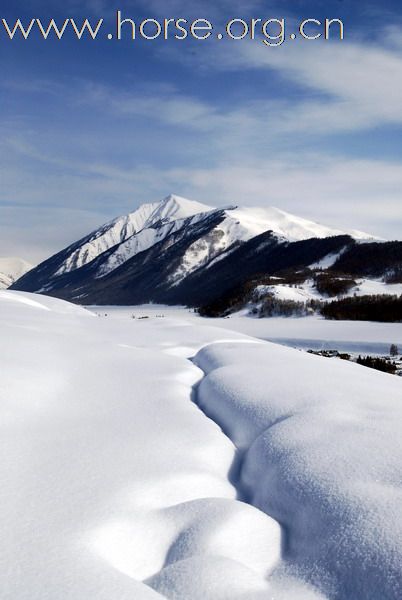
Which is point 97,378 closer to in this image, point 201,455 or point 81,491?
point 201,455

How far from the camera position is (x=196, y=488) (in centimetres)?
485

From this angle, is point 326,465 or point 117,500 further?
point 326,465

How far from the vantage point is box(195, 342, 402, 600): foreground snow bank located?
3348 mm

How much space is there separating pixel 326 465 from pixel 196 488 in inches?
55.7

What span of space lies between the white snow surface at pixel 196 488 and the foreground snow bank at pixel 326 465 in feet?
0.05

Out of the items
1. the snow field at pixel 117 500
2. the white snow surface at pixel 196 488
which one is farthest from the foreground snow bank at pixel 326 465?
the snow field at pixel 117 500

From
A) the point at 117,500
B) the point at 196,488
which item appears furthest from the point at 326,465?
the point at 117,500

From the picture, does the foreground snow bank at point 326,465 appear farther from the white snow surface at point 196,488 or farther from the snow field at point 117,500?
the snow field at point 117,500

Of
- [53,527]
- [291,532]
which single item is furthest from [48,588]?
[291,532]

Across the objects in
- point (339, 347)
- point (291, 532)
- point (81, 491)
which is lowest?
point (339, 347)

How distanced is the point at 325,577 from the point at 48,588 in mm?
1984

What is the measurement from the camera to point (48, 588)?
2846mm

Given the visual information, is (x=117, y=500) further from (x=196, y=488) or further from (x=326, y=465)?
(x=326, y=465)

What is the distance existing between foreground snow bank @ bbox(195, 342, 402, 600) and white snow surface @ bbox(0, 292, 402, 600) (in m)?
0.02
